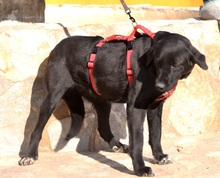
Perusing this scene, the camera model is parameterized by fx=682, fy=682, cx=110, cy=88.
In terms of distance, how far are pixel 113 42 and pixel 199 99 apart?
53.6 inches

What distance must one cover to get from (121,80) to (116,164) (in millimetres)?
664

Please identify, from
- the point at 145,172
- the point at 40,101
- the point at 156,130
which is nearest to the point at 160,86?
the point at 145,172

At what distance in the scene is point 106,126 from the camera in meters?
5.75

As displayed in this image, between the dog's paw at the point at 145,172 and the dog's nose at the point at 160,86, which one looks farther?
the dog's paw at the point at 145,172

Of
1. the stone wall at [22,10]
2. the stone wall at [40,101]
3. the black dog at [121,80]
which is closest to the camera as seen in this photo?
the black dog at [121,80]

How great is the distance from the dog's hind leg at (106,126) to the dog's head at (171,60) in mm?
977

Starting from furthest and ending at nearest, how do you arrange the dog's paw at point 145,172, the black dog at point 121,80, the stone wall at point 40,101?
the stone wall at point 40,101 → the dog's paw at point 145,172 → the black dog at point 121,80

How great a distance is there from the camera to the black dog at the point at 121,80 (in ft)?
15.8

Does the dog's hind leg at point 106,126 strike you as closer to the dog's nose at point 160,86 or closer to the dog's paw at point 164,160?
the dog's paw at point 164,160

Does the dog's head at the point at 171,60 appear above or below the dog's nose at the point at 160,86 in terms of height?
above

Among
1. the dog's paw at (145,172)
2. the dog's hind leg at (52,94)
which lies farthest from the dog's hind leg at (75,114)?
the dog's paw at (145,172)

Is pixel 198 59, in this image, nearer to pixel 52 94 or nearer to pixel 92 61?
pixel 92 61

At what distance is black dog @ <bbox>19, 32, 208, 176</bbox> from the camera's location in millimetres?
4812

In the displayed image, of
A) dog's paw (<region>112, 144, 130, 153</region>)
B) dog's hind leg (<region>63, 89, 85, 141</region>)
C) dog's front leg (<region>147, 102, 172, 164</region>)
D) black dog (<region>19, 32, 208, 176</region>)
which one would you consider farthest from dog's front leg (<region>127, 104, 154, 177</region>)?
dog's hind leg (<region>63, 89, 85, 141</region>)
